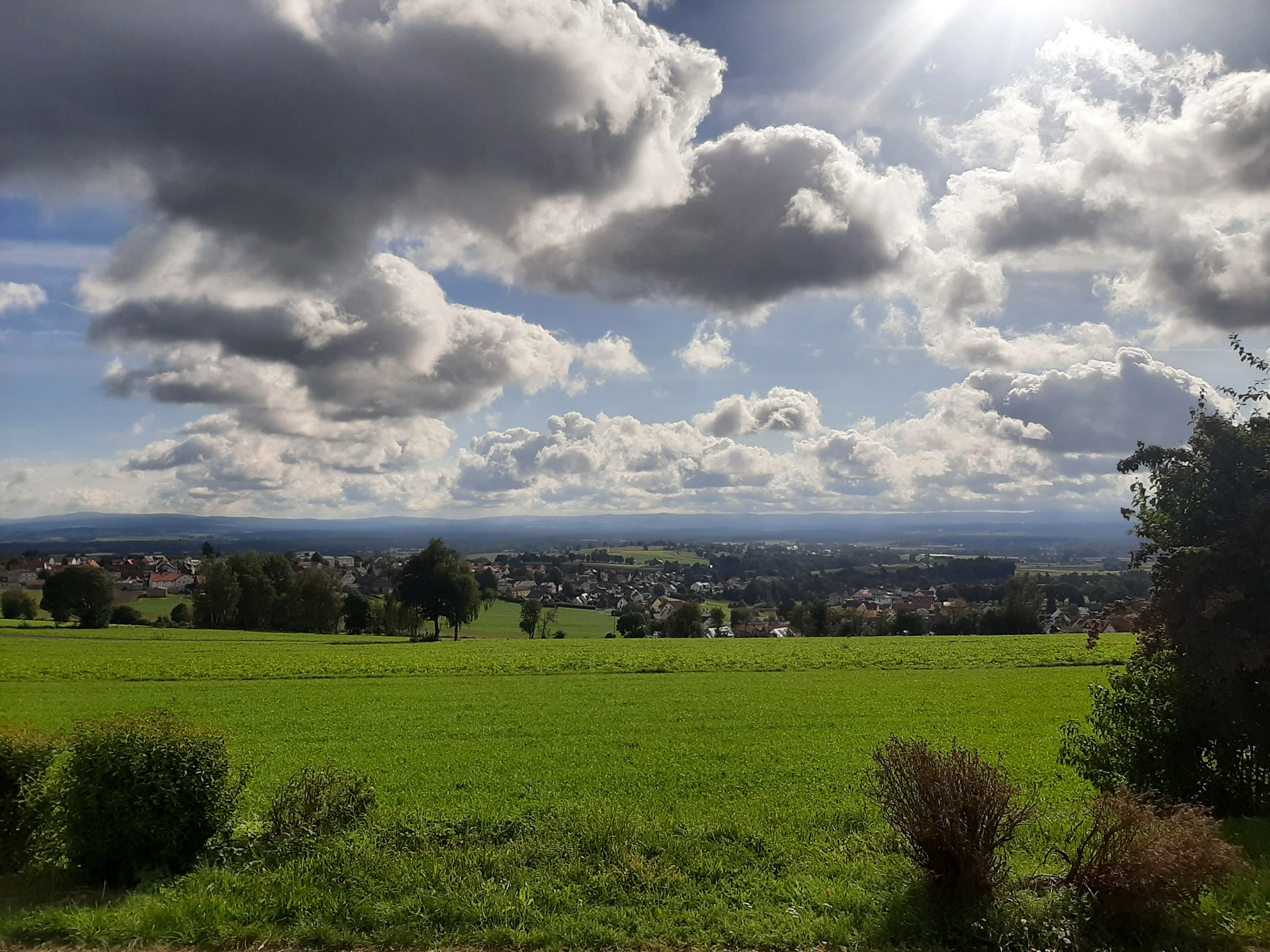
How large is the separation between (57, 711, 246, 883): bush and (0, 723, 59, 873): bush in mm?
356

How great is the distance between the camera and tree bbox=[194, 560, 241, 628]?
7806 centimetres

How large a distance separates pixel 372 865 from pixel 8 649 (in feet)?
169

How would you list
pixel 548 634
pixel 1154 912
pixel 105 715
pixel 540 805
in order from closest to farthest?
pixel 1154 912 < pixel 540 805 < pixel 105 715 < pixel 548 634

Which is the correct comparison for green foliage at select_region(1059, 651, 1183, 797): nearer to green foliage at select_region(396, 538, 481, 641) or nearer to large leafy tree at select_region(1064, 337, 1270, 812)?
large leafy tree at select_region(1064, 337, 1270, 812)

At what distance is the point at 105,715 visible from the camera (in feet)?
83.5

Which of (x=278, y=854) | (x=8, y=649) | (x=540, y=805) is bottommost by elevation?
(x=8, y=649)

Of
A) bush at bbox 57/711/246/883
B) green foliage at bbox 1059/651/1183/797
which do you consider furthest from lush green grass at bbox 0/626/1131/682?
bush at bbox 57/711/246/883

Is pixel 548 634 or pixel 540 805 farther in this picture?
pixel 548 634

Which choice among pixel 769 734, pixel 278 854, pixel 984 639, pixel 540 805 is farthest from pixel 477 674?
pixel 984 639

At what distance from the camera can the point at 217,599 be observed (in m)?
77.9

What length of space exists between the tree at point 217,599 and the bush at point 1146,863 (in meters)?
85.1

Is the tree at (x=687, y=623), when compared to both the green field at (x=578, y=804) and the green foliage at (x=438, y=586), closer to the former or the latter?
the green foliage at (x=438, y=586)

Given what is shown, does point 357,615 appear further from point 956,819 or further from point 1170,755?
point 956,819

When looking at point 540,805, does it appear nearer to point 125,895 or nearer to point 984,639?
point 125,895
